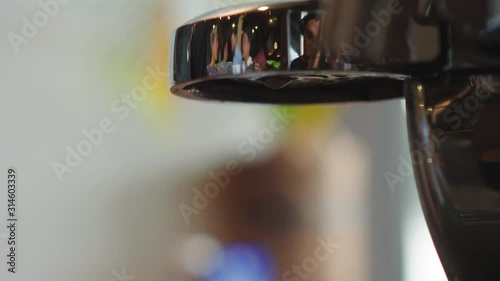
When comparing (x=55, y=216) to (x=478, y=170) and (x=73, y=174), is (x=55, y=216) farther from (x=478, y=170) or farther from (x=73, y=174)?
(x=478, y=170)

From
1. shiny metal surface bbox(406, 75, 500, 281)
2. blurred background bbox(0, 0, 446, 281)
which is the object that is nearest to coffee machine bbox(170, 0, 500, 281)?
shiny metal surface bbox(406, 75, 500, 281)

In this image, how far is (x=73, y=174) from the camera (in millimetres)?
626

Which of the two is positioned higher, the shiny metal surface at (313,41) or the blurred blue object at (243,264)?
the shiny metal surface at (313,41)

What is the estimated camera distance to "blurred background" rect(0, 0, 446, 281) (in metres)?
0.62

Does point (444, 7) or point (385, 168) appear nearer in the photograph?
point (444, 7)

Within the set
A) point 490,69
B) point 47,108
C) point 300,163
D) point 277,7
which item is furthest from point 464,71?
point 47,108

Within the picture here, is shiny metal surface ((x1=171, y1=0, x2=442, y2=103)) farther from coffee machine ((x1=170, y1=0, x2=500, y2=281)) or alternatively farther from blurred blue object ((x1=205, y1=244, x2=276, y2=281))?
blurred blue object ((x1=205, y1=244, x2=276, y2=281))

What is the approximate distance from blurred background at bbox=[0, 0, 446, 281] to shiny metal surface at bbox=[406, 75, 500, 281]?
31 centimetres

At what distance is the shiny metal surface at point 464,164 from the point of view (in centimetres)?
38

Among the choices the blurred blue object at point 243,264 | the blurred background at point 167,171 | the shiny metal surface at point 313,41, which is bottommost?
the blurred blue object at point 243,264

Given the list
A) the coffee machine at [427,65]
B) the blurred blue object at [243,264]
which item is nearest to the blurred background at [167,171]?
the blurred blue object at [243,264]

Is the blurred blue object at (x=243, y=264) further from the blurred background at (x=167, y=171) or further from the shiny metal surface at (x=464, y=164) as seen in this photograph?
the shiny metal surface at (x=464, y=164)

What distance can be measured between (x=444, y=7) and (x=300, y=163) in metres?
0.36

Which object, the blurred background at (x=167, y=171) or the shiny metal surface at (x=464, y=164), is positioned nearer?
the shiny metal surface at (x=464, y=164)
